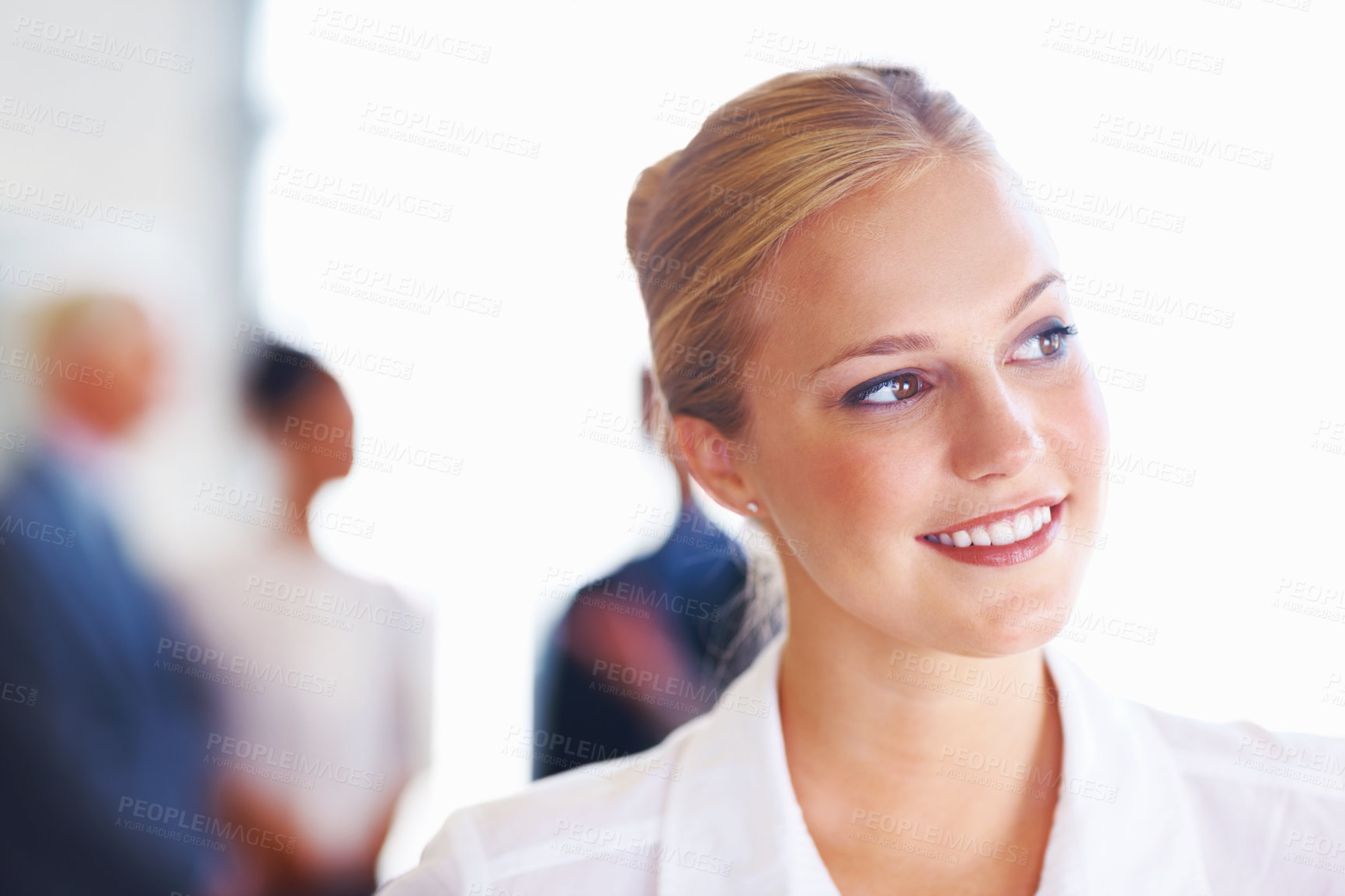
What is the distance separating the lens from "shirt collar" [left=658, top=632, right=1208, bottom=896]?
106 cm

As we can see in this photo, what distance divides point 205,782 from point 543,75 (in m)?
1.62

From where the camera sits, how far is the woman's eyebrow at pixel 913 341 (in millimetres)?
1005

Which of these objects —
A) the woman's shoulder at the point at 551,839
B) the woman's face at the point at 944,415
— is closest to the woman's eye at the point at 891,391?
the woman's face at the point at 944,415

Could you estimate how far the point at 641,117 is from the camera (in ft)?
6.34

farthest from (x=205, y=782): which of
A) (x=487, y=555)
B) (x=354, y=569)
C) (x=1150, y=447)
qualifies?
(x=1150, y=447)

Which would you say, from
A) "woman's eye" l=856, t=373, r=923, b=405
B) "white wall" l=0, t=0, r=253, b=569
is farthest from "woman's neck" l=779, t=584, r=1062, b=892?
"white wall" l=0, t=0, r=253, b=569

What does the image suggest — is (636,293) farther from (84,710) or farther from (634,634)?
(84,710)

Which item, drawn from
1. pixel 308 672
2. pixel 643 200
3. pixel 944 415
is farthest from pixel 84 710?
pixel 944 415

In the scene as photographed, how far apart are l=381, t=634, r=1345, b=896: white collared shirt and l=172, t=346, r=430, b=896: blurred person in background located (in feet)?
2.98

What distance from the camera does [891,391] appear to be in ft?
3.45

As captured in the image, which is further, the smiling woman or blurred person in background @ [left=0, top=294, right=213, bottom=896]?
blurred person in background @ [left=0, top=294, right=213, bottom=896]

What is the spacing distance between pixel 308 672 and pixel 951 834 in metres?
1.43

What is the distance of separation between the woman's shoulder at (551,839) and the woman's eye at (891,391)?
21.0 inches

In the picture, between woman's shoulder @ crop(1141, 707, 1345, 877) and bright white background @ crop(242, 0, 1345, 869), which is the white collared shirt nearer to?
woman's shoulder @ crop(1141, 707, 1345, 877)
